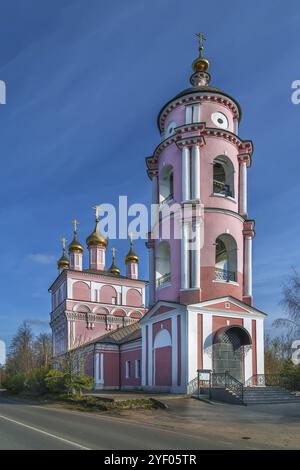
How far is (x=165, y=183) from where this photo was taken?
30656 millimetres

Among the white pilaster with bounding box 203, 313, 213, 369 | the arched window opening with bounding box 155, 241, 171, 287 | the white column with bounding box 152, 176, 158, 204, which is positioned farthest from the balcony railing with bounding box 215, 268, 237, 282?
the white column with bounding box 152, 176, 158, 204

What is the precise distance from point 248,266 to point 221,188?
4.96 metres

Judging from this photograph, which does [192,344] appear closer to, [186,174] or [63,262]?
[186,174]

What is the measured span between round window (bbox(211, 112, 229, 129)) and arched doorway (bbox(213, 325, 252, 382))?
1204 centimetres

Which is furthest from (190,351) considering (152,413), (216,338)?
(152,413)

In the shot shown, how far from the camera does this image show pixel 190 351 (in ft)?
80.0

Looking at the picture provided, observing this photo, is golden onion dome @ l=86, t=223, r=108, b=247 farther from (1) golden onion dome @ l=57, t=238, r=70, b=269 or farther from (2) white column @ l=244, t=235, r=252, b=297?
(2) white column @ l=244, t=235, r=252, b=297

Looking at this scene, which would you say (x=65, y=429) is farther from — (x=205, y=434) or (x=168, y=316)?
(x=168, y=316)

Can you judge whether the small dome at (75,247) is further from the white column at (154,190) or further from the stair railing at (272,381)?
the stair railing at (272,381)

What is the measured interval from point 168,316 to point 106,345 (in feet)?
44.9

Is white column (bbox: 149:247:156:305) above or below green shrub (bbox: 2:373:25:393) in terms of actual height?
above

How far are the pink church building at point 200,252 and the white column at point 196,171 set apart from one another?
6cm

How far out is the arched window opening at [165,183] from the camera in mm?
30250

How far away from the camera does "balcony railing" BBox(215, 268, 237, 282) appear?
2711cm
